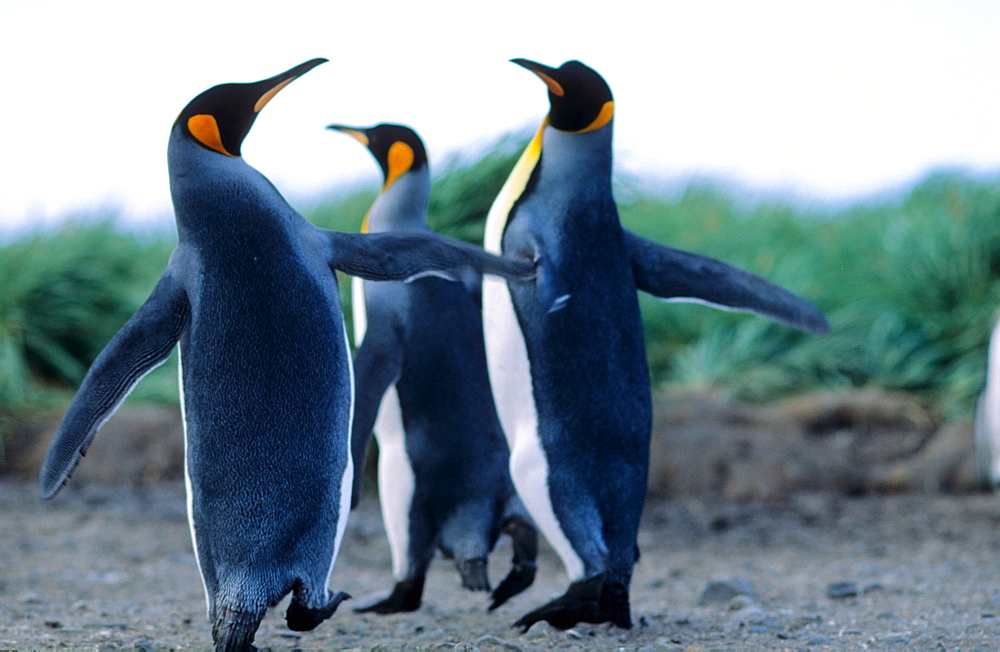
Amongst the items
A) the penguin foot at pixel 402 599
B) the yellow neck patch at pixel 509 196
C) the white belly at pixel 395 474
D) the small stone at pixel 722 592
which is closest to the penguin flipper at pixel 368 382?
the white belly at pixel 395 474

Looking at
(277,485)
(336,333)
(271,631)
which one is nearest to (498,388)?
(336,333)

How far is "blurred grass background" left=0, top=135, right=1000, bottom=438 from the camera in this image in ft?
18.9

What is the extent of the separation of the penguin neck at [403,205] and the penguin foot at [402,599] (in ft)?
3.25

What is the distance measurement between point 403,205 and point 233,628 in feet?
4.34

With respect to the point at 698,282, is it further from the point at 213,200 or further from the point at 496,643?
the point at 213,200

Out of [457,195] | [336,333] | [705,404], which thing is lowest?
[705,404]

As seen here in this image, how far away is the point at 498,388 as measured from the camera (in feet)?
7.91

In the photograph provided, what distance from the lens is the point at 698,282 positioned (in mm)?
2527

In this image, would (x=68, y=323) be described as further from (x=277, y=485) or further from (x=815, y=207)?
(x=815, y=207)

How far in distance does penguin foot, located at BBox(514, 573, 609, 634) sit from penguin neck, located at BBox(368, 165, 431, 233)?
3.63ft

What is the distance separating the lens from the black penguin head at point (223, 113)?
6.68 feet

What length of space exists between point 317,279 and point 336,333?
12 cm

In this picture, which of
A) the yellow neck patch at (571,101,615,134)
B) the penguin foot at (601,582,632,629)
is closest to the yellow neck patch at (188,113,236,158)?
the yellow neck patch at (571,101,615,134)

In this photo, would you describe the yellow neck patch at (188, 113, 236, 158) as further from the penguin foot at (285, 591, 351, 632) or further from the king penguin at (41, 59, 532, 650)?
the penguin foot at (285, 591, 351, 632)
